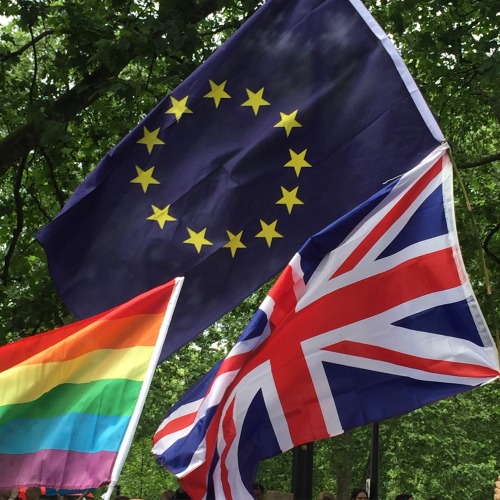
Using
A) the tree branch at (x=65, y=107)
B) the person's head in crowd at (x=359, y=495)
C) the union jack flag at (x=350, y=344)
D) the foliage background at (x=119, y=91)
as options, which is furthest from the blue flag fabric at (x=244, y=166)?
the person's head in crowd at (x=359, y=495)

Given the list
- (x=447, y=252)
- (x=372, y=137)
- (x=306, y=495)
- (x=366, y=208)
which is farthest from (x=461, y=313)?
(x=306, y=495)

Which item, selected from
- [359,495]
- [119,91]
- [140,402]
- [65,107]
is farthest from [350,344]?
[65,107]

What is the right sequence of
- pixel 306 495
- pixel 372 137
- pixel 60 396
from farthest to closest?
pixel 306 495, pixel 372 137, pixel 60 396

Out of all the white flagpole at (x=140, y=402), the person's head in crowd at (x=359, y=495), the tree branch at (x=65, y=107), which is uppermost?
the tree branch at (x=65, y=107)

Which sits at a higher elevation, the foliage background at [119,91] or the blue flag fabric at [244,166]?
the foliage background at [119,91]

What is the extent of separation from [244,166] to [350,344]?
1.33m

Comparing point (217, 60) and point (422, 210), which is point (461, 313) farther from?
point (217, 60)

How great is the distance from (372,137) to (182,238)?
47.1 inches

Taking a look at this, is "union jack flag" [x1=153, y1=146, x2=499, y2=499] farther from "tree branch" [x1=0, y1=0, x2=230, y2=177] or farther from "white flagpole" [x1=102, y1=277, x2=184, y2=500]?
"tree branch" [x1=0, y1=0, x2=230, y2=177]

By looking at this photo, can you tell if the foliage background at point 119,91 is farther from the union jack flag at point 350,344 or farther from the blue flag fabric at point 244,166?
the blue flag fabric at point 244,166

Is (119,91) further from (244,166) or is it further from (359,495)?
(359,495)

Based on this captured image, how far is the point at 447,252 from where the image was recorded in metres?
6.10

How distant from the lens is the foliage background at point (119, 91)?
413 inches

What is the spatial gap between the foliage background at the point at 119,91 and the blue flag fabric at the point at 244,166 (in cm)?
83
